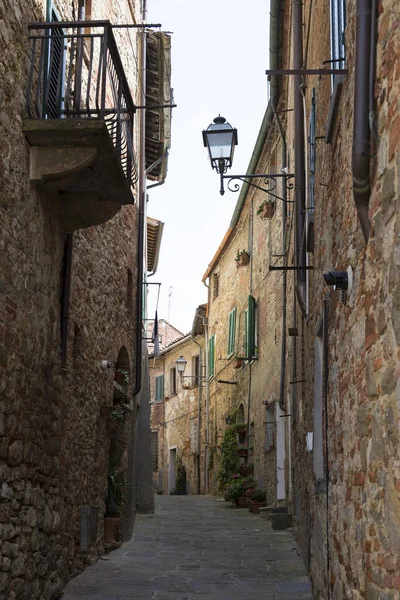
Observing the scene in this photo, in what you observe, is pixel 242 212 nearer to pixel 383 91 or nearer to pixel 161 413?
pixel 161 413

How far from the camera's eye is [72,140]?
6.27 m

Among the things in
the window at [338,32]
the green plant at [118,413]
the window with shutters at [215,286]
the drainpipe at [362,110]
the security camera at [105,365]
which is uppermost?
the window with shutters at [215,286]

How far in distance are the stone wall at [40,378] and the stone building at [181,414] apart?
16827 mm

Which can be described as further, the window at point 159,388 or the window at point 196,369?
the window at point 159,388

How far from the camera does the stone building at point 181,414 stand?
2670 centimetres

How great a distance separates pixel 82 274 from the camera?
28.4 ft

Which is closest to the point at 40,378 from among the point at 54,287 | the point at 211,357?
the point at 54,287

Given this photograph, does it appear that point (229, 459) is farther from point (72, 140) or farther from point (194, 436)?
point (72, 140)

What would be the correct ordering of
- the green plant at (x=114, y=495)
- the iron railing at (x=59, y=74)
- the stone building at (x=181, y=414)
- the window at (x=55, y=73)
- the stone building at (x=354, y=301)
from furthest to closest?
the stone building at (x=181, y=414)
the green plant at (x=114, y=495)
the window at (x=55, y=73)
the iron railing at (x=59, y=74)
the stone building at (x=354, y=301)

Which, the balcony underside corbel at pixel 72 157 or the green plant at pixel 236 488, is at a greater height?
the balcony underside corbel at pixel 72 157

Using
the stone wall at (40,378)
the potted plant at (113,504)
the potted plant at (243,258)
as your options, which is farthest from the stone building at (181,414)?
the stone wall at (40,378)

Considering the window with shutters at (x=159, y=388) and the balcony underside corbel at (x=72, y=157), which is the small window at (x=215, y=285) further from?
the balcony underside corbel at (x=72, y=157)

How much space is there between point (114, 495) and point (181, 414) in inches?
742

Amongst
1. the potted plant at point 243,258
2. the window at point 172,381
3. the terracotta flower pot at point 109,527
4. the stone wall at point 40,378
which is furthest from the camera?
the window at point 172,381
